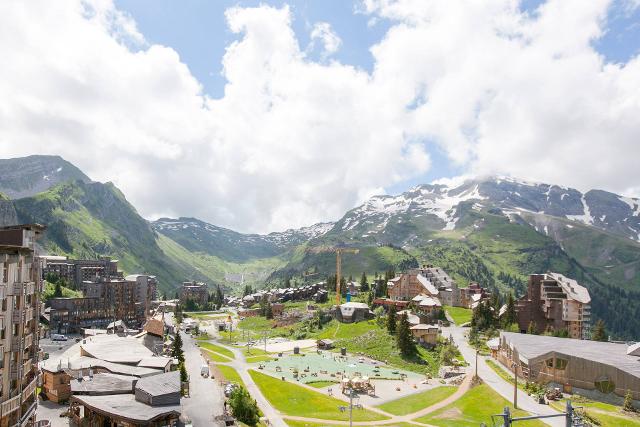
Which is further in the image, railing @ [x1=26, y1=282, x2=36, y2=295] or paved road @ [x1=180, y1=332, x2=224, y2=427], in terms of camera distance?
paved road @ [x1=180, y1=332, x2=224, y2=427]

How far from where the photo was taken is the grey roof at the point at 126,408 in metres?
52.8

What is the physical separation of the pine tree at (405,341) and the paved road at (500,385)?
13590 millimetres

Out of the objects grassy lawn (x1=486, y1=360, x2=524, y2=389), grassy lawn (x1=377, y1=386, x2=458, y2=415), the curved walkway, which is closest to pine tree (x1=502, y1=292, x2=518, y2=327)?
grassy lawn (x1=486, y1=360, x2=524, y2=389)

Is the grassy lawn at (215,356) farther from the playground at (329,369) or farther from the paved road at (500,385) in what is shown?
the paved road at (500,385)

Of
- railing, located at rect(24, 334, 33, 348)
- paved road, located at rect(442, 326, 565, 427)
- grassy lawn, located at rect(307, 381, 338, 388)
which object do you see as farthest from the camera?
grassy lawn, located at rect(307, 381, 338, 388)

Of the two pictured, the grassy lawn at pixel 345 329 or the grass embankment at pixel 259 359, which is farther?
the grassy lawn at pixel 345 329

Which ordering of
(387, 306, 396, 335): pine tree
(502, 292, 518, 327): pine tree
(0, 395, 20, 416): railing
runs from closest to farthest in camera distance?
(0, 395, 20, 416): railing
(387, 306, 396, 335): pine tree
(502, 292, 518, 327): pine tree

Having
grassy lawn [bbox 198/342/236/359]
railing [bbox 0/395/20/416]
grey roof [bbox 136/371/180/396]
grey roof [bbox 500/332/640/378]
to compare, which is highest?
railing [bbox 0/395/20/416]

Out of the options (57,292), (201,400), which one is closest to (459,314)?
(201,400)

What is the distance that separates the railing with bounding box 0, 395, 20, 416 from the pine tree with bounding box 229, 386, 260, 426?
33379 mm

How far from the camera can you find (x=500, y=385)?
301 ft

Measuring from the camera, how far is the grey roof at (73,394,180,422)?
52.8 metres

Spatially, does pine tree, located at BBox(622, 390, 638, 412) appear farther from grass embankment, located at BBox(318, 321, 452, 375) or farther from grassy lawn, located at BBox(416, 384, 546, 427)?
grass embankment, located at BBox(318, 321, 452, 375)

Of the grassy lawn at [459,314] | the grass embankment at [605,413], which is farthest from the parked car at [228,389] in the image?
the grassy lawn at [459,314]
